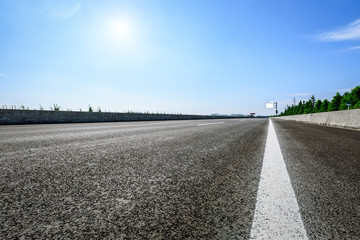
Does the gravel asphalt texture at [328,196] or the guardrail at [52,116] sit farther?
the guardrail at [52,116]

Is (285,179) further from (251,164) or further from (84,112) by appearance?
(84,112)

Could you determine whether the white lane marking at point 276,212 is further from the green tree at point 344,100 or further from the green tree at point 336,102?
the green tree at point 336,102

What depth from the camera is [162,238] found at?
0.97 metres

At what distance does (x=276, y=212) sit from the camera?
124 centimetres

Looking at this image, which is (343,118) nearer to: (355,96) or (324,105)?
(355,96)

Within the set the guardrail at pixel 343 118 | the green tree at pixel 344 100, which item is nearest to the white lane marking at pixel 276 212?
the guardrail at pixel 343 118

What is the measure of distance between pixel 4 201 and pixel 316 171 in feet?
9.82

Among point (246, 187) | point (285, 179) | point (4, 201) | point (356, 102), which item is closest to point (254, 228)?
point (246, 187)

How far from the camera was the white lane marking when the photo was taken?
3.34ft

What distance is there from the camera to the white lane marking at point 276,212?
102cm

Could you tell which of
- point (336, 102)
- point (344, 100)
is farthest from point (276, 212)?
point (336, 102)

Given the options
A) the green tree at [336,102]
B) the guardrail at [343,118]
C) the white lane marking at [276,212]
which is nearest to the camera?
the white lane marking at [276,212]

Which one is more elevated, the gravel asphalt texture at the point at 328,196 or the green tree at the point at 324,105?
the green tree at the point at 324,105

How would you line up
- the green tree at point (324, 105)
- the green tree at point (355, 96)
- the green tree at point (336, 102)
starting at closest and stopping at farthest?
the green tree at point (355, 96), the green tree at point (336, 102), the green tree at point (324, 105)
